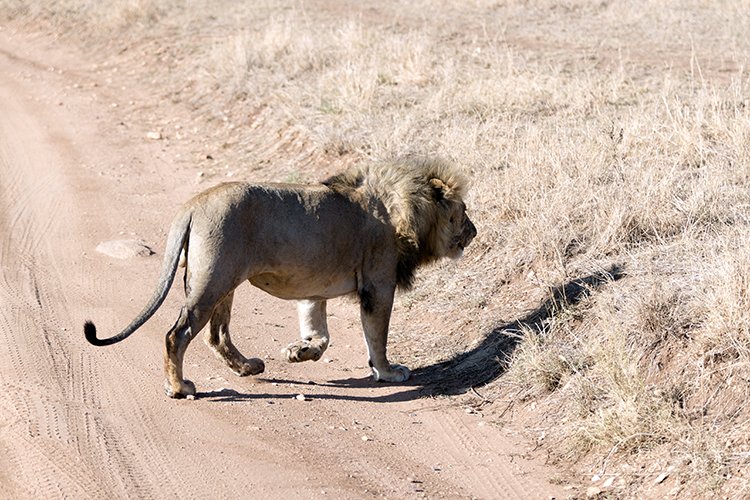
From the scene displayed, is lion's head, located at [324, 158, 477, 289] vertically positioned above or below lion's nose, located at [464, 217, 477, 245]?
above

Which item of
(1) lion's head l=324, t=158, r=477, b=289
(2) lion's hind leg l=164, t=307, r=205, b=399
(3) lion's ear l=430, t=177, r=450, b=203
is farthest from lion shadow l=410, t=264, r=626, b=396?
(2) lion's hind leg l=164, t=307, r=205, b=399

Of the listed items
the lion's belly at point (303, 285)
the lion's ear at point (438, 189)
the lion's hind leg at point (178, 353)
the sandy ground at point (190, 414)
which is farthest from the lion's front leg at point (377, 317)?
the lion's hind leg at point (178, 353)

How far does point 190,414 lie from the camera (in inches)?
273

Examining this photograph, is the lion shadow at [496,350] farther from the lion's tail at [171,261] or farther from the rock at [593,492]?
the lion's tail at [171,261]

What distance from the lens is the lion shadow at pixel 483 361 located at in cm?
773

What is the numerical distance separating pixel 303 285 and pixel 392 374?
0.96 meters

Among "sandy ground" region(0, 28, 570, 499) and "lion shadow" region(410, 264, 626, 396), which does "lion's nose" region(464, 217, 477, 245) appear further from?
"sandy ground" region(0, 28, 570, 499)

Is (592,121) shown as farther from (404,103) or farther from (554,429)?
(554,429)

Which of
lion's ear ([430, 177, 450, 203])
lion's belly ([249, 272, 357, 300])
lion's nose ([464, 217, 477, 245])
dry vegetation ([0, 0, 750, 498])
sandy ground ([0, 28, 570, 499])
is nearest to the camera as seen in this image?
sandy ground ([0, 28, 570, 499])

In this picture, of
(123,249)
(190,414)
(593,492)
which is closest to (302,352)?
(190,414)

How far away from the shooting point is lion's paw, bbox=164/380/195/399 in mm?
7156

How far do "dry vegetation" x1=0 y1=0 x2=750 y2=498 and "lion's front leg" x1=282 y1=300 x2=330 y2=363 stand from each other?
2.79 feet

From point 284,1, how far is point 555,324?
46.9ft

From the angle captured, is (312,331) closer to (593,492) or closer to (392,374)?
(392,374)
